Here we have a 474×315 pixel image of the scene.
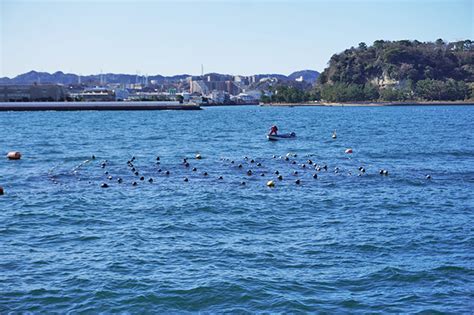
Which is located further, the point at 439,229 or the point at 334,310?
the point at 439,229

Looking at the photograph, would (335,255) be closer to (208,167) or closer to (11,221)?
(11,221)

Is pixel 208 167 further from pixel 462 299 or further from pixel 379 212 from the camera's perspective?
pixel 462 299

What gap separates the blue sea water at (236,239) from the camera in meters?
21.9

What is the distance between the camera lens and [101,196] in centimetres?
4003

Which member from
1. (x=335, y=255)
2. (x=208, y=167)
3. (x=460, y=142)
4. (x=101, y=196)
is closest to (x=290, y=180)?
(x=208, y=167)

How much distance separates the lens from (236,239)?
95.8 ft

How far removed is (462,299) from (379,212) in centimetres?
1374

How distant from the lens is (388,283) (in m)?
23.3

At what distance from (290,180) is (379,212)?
12.2 metres

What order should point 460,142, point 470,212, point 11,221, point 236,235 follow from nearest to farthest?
1. point 236,235
2. point 11,221
3. point 470,212
4. point 460,142

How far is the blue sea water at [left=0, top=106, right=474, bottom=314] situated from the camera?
21.9m

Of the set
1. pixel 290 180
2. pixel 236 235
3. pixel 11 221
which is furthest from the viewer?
pixel 290 180

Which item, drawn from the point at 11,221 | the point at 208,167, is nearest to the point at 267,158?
the point at 208,167

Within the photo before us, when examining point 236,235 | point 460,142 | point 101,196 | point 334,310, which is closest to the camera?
point 334,310
